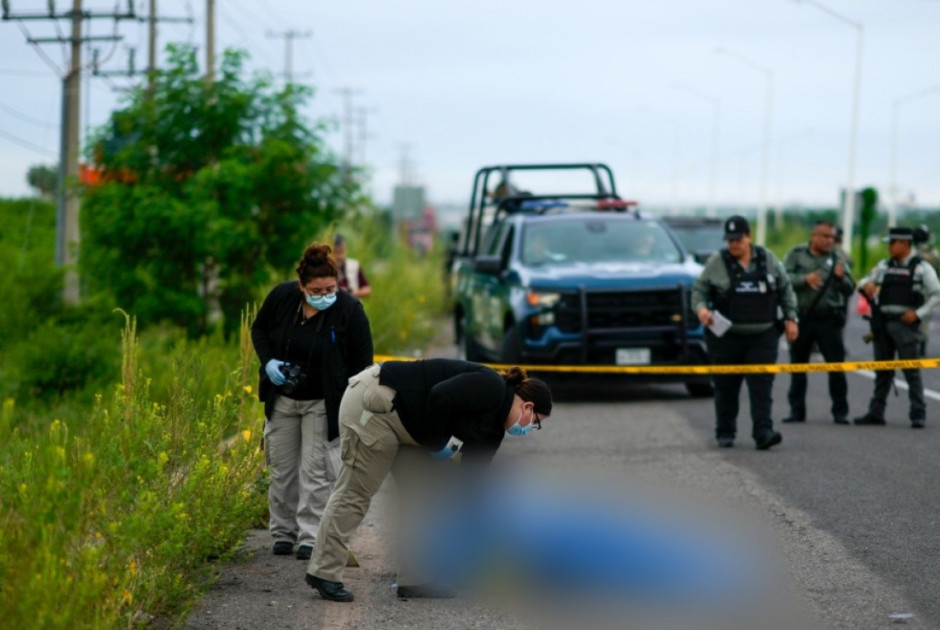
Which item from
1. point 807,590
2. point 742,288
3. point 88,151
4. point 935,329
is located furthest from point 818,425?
point 935,329

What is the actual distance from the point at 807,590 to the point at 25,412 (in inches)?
439

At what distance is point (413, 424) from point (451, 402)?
0.35 m

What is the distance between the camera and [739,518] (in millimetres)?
9805

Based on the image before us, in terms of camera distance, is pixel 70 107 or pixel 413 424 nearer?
pixel 413 424

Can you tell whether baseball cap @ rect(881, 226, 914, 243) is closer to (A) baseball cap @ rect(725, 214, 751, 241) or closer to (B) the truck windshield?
(A) baseball cap @ rect(725, 214, 751, 241)

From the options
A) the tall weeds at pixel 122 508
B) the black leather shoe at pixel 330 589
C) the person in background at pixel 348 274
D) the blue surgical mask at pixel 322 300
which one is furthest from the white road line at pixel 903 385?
the tall weeds at pixel 122 508

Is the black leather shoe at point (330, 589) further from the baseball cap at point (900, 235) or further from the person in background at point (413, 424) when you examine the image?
the baseball cap at point (900, 235)

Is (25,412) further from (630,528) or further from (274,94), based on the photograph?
(630,528)

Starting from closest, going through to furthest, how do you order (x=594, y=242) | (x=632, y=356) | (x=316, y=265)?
(x=316, y=265), (x=632, y=356), (x=594, y=242)

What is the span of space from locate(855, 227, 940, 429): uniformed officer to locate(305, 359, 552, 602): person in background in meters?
7.75

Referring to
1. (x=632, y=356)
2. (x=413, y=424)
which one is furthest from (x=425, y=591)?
(x=632, y=356)

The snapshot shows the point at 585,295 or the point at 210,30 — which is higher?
the point at 210,30

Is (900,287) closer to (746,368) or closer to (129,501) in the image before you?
(746,368)

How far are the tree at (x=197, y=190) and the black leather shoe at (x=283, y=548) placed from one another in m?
12.6
